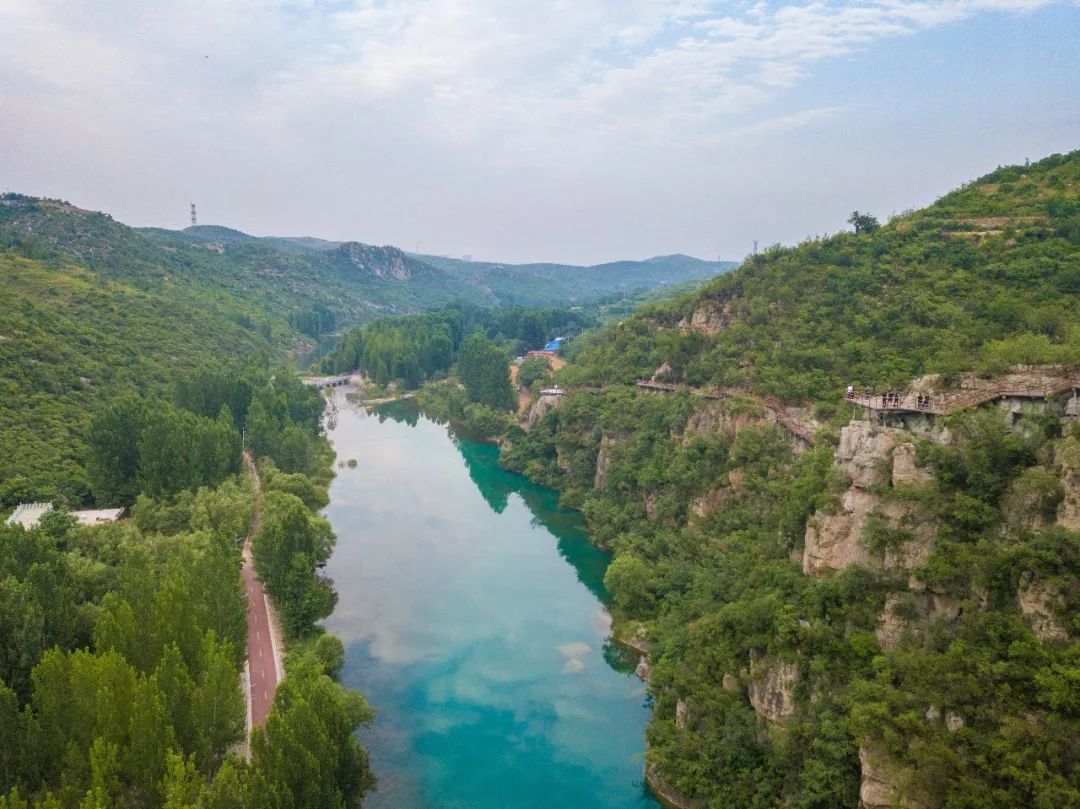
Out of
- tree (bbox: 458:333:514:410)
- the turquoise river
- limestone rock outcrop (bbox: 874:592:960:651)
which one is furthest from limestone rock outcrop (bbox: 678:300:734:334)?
limestone rock outcrop (bbox: 874:592:960:651)

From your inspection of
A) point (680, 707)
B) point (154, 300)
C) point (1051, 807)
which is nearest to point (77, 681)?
point (680, 707)

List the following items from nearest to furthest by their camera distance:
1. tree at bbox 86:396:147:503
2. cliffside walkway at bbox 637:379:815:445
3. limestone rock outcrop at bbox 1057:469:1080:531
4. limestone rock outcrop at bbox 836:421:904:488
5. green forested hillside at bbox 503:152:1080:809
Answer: green forested hillside at bbox 503:152:1080:809
limestone rock outcrop at bbox 1057:469:1080:531
limestone rock outcrop at bbox 836:421:904:488
cliffside walkway at bbox 637:379:815:445
tree at bbox 86:396:147:503

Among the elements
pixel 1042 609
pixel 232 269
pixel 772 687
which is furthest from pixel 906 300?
pixel 232 269

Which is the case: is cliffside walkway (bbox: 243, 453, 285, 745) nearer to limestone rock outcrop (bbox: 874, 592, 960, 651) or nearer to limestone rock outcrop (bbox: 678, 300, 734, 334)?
limestone rock outcrop (bbox: 874, 592, 960, 651)

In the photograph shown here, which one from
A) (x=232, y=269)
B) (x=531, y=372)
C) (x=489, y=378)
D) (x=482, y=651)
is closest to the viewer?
(x=482, y=651)

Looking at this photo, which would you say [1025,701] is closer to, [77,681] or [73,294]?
[77,681]

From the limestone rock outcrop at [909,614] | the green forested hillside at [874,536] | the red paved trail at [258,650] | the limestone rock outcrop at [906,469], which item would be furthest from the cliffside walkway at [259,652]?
the limestone rock outcrop at [906,469]

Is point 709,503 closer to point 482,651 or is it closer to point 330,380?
point 482,651
